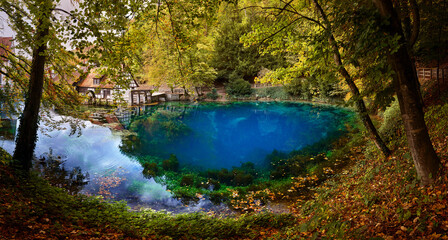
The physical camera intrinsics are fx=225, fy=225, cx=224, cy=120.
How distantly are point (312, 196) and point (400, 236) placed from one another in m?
4.82

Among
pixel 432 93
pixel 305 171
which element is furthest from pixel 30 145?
pixel 432 93

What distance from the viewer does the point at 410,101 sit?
3619 mm

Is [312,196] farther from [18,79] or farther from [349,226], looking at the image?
[18,79]

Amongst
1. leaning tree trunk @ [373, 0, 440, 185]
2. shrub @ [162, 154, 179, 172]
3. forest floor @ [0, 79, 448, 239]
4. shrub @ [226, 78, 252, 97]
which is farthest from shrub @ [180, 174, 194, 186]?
shrub @ [226, 78, 252, 97]

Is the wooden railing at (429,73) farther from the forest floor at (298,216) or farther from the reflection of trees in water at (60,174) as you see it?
the reflection of trees in water at (60,174)

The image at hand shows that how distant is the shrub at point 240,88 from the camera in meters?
37.7

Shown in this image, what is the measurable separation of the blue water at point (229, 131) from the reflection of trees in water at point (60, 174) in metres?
3.62

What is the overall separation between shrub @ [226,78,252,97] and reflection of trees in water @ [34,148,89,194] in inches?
1132

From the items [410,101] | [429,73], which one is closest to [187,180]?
[410,101]

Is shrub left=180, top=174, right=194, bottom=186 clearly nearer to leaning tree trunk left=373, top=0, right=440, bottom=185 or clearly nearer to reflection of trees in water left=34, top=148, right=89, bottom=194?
reflection of trees in water left=34, top=148, right=89, bottom=194

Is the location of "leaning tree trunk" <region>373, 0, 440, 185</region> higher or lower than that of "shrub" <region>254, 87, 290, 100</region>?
lower

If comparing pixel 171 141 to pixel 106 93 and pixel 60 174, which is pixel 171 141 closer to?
pixel 60 174

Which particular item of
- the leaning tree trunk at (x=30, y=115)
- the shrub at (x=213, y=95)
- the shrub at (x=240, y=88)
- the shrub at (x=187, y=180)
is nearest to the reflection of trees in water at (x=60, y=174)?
the leaning tree trunk at (x=30, y=115)

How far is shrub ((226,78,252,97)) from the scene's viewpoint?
124ft
